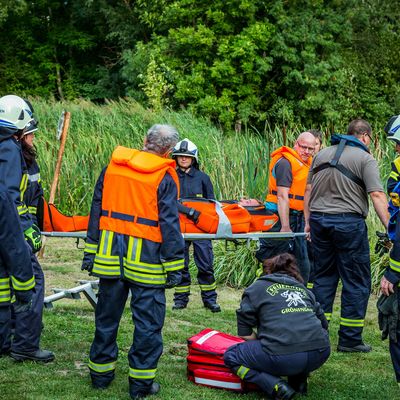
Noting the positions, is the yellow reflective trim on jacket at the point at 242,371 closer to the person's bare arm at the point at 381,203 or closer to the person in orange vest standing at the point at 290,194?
the person's bare arm at the point at 381,203

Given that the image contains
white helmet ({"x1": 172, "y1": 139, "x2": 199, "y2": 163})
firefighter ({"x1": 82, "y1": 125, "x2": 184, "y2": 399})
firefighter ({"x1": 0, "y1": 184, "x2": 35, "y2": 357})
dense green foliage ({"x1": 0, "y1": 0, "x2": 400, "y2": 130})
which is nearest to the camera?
firefighter ({"x1": 0, "y1": 184, "x2": 35, "y2": 357})

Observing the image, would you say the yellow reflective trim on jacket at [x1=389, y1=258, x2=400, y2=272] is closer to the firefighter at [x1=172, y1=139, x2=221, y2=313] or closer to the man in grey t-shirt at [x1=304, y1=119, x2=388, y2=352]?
the man in grey t-shirt at [x1=304, y1=119, x2=388, y2=352]

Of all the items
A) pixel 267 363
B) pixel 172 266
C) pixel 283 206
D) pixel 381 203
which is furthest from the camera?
pixel 283 206

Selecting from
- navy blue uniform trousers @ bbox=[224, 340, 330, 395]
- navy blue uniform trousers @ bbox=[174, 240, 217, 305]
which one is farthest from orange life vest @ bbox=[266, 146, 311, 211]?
navy blue uniform trousers @ bbox=[224, 340, 330, 395]

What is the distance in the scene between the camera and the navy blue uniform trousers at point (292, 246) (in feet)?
29.0

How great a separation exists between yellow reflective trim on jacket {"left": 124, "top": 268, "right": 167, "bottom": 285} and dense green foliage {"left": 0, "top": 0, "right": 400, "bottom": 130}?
58.5 ft

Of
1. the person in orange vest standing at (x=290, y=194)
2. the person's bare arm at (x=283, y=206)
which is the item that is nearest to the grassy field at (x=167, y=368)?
the person in orange vest standing at (x=290, y=194)

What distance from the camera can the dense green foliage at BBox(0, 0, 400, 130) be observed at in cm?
2562

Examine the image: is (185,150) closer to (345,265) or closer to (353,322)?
(345,265)

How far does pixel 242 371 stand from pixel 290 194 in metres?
3.23

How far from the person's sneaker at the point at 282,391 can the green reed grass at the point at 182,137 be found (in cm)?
467

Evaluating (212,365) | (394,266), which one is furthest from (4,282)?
(394,266)

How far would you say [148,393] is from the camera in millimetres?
6016

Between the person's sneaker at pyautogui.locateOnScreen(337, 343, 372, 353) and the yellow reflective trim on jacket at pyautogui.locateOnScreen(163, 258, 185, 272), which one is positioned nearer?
the yellow reflective trim on jacket at pyautogui.locateOnScreen(163, 258, 185, 272)
